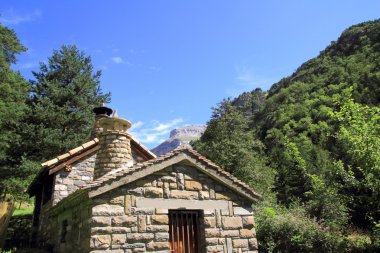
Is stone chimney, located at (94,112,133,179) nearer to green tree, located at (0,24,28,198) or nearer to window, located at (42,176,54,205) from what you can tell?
window, located at (42,176,54,205)

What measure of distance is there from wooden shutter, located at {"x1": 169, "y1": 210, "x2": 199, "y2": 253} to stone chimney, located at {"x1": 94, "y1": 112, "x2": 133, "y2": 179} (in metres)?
2.75

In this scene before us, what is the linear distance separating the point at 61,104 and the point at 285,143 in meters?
16.4

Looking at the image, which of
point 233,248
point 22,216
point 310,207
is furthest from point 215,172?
point 22,216

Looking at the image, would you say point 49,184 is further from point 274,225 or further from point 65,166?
point 274,225

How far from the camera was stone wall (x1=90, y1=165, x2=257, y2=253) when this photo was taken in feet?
24.2

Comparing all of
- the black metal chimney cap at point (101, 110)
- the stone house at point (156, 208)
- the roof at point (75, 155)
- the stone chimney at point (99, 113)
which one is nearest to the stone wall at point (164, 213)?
the stone house at point (156, 208)

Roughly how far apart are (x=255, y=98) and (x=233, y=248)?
66789 mm

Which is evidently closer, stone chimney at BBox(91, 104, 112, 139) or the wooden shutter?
the wooden shutter

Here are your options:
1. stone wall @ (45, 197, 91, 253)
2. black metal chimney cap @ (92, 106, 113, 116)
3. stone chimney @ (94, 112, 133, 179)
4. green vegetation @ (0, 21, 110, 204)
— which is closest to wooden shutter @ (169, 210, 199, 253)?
stone wall @ (45, 197, 91, 253)

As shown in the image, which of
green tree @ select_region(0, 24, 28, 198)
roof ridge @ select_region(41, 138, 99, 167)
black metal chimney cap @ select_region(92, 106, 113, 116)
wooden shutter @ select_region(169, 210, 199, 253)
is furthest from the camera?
green tree @ select_region(0, 24, 28, 198)

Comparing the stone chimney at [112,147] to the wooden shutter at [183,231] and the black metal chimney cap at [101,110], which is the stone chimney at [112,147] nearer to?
the wooden shutter at [183,231]

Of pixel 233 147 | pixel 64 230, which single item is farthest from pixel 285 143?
pixel 64 230

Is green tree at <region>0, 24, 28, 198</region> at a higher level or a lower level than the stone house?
higher

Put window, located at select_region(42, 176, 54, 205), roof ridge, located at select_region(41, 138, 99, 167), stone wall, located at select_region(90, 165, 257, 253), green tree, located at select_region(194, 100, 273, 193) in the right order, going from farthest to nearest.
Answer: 1. green tree, located at select_region(194, 100, 273, 193)
2. window, located at select_region(42, 176, 54, 205)
3. roof ridge, located at select_region(41, 138, 99, 167)
4. stone wall, located at select_region(90, 165, 257, 253)
